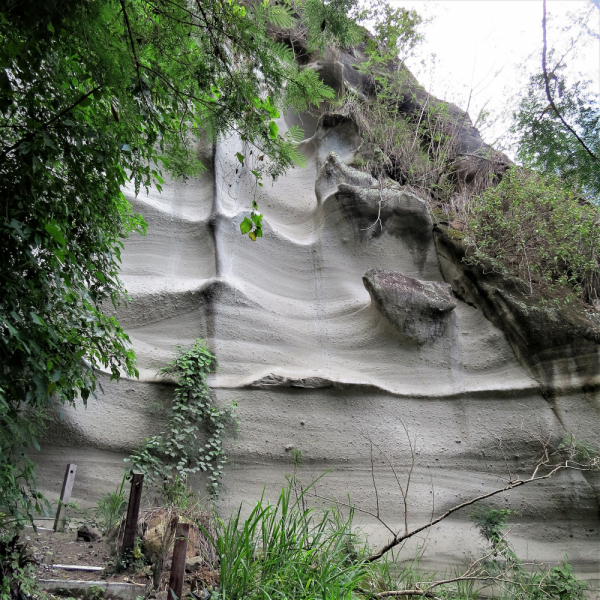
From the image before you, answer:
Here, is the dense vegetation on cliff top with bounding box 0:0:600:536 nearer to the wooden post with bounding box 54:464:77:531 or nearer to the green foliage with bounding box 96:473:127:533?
the wooden post with bounding box 54:464:77:531

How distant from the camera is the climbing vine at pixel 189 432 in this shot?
197 inches

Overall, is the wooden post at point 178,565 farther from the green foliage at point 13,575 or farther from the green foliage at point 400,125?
the green foliage at point 400,125

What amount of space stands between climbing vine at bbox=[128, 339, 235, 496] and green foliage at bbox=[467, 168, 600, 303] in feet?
12.6

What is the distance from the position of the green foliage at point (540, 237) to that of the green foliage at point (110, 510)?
16.6 ft

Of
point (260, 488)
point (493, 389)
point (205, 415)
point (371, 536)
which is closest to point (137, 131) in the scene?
point (205, 415)

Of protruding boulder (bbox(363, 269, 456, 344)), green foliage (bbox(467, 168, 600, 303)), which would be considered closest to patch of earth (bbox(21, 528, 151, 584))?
protruding boulder (bbox(363, 269, 456, 344))

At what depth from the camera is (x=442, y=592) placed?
14.4 feet

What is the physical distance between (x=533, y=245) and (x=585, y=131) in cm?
386

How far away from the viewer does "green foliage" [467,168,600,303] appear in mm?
6344

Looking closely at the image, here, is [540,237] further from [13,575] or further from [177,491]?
[13,575]

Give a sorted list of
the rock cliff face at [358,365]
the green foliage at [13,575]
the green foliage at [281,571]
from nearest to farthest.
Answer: the green foliage at [13,575] → the green foliage at [281,571] → the rock cliff face at [358,365]

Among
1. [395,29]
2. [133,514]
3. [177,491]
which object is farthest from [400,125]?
[133,514]

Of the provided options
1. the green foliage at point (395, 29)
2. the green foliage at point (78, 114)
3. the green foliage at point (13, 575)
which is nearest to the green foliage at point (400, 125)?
the green foliage at point (395, 29)

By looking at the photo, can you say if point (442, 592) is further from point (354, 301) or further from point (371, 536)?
point (354, 301)
